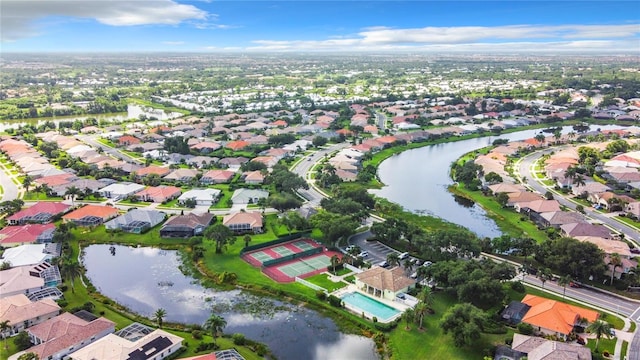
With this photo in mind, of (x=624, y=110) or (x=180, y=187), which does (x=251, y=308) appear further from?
(x=624, y=110)

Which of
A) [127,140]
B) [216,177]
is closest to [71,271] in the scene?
[216,177]

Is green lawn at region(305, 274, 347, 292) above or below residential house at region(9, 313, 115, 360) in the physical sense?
below

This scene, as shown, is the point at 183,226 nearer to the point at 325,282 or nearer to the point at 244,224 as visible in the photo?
the point at 244,224

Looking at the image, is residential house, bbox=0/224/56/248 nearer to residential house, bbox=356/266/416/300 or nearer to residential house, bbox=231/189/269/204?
residential house, bbox=231/189/269/204

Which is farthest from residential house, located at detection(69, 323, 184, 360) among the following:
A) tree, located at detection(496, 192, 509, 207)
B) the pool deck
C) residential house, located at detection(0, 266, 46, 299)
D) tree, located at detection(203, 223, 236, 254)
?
tree, located at detection(496, 192, 509, 207)

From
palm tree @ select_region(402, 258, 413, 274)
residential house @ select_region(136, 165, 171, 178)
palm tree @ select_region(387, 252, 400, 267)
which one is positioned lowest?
palm tree @ select_region(402, 258, 413, 274)

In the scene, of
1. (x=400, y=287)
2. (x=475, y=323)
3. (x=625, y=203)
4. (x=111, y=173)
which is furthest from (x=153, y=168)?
(x=625, y=203)

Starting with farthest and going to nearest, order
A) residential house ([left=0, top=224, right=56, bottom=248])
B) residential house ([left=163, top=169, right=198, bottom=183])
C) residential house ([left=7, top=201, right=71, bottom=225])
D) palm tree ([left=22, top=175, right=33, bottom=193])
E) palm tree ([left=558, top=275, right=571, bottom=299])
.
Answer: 1. residential house ([left=163, top=169, right=198, bottom=183])
2. palm tree ([left=22, top=175, right=33, bottom=193])
3. residential house ([left=7, top=201, right=71, bottom=225])
4. residential house ([left=0, top=224, right=56, bottom=248])
5. palm tree ([left=558, top=275, right=571, bottom=299])
